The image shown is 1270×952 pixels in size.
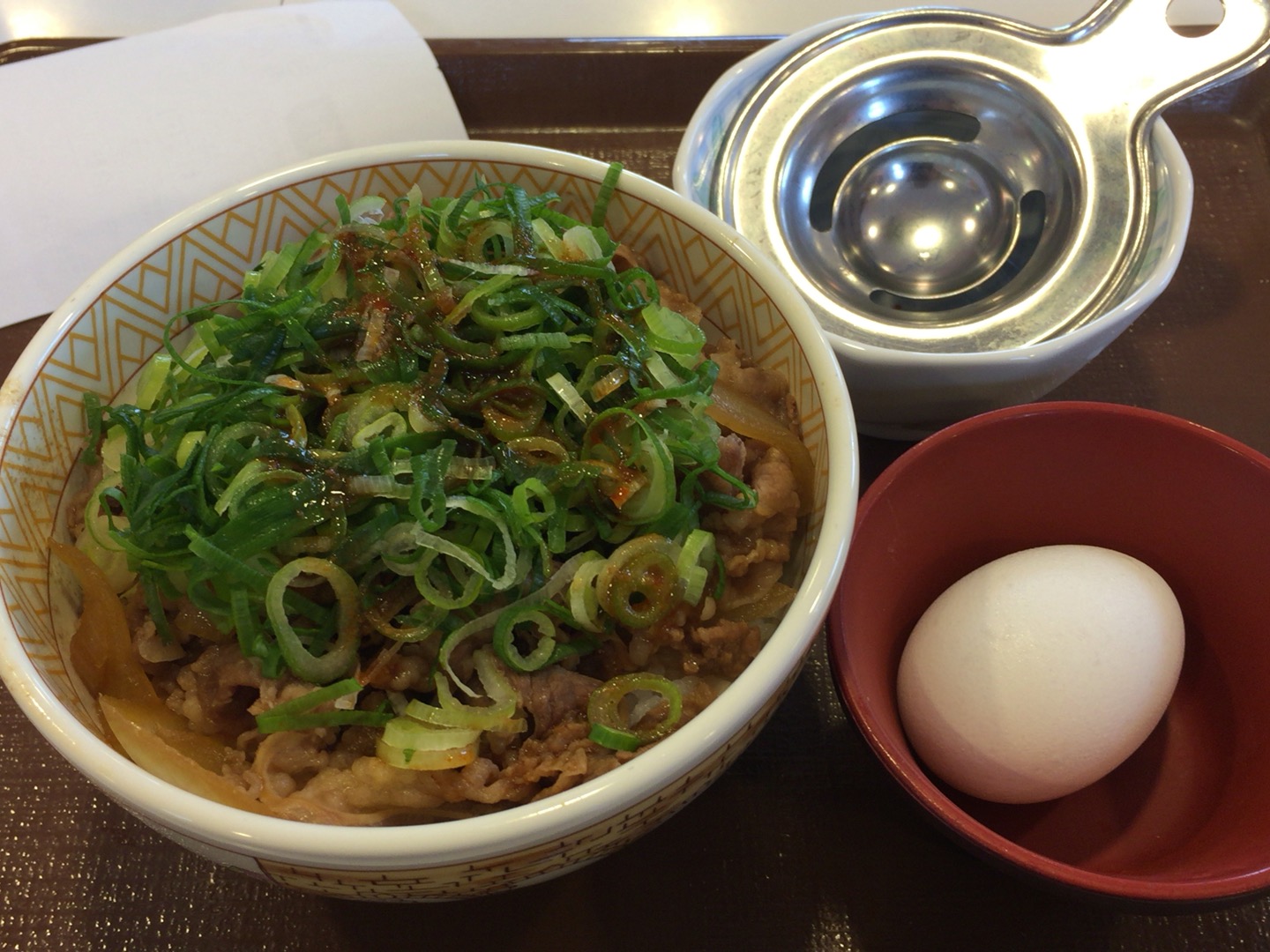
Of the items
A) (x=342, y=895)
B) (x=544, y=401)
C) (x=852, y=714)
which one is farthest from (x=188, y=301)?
(x=852, y=714)

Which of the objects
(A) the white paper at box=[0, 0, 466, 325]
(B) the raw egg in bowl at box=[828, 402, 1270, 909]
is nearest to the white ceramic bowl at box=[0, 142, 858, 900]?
(B) the raw egg in bowl at box=[828, 402, 1270, 909]

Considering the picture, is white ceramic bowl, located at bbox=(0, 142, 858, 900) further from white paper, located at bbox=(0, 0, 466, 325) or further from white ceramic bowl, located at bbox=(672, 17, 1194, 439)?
white paper, located at bbox=(0, 0, 466, 325)

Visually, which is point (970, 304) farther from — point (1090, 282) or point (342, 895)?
point (342, 895)

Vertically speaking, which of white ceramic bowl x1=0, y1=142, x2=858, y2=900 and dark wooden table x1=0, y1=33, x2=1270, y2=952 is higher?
white ceramic bowl x1=0, y1=142, x2=858, y2=900

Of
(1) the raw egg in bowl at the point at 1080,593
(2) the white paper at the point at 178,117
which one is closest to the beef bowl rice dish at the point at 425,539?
(1) the raw egg in bowl at the point at 1080,593

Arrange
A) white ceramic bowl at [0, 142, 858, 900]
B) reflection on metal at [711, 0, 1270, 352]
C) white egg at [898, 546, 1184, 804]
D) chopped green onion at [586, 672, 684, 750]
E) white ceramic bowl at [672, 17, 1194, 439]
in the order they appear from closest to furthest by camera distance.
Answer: white ceramic bowl at [0, 142, 858, 900]
chopped green onion at [586, 672, 684, 750]
white egg at [898, 546, 1184, 804]
white ceramic bowl at [672, 17, 1194, 439]
reflection on metal at [711, 0, 1270, 352]

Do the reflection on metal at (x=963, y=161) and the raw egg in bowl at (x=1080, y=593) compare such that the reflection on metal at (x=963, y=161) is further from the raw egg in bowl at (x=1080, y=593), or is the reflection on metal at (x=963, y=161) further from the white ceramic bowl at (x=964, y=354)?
the raw egg in bowl at (x=1080, y=593)
